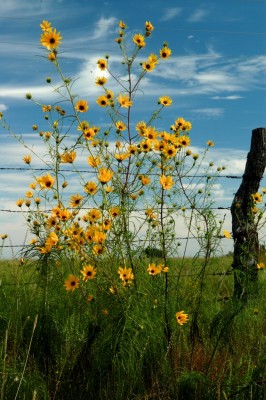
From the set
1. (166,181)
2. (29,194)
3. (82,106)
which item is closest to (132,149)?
(166,181)

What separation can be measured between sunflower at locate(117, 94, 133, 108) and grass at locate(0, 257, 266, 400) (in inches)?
44.5

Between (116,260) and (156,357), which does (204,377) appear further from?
(116,260)

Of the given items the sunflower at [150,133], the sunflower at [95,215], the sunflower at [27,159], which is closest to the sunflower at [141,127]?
the sunflower at [150,133]

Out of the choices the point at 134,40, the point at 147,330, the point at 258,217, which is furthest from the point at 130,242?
the point at 134,40

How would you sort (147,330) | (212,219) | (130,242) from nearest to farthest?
(147,330)
(130,242)
(212,219)

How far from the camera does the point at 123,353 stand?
290cm

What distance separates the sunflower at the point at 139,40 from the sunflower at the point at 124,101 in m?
0.37

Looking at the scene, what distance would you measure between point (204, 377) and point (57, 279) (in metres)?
1.55

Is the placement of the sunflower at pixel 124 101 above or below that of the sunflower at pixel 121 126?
above

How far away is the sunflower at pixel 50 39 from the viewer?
3.11 m

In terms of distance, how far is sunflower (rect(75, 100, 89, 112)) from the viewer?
3182 mm

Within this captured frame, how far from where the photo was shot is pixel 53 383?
10.4ft

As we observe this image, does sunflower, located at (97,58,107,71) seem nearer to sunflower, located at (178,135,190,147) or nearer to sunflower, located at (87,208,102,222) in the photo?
sunflower, located at (178,135,190,147)

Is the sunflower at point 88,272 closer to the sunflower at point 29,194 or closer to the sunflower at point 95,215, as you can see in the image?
the sunflower at point 95,215
